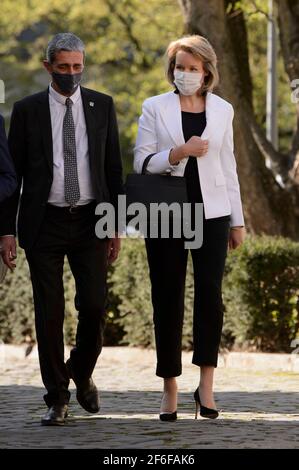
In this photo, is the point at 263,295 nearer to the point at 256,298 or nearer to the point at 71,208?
the point at 256,298

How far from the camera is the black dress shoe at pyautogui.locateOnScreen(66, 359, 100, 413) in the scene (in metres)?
8.52

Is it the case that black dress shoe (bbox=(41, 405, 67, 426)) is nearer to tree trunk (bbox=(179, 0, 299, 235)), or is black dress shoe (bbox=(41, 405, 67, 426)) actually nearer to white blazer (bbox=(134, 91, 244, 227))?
white blazer (bbox=(134, 91, 244, 227))

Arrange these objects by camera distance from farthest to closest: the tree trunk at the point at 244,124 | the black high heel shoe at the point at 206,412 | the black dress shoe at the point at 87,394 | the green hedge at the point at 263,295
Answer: the tree trunk at the point at 244,124 < the green hedge at the point at 263,295 < the black dress shoe at the point at 87,394 < the black high heel shoe at the point at 206,412

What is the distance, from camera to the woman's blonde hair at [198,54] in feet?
27.2

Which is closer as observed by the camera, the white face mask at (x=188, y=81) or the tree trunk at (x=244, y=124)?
the white face mask at (x=188, y=81)

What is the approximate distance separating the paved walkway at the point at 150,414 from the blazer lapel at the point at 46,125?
1529mm

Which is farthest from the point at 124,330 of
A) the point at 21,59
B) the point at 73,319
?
the point at 21,59

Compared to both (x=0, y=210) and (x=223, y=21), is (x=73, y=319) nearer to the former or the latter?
(x=223, y=21)

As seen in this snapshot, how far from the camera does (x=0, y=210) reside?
809cm

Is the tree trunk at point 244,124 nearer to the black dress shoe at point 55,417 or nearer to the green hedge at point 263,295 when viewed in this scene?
the green hedge at point 263,295

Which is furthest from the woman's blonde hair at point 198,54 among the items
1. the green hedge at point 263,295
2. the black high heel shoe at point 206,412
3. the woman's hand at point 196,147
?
the green hedge at point 263,295

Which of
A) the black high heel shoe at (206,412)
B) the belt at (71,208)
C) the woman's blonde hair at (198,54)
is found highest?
the woman's blonde hair at (198,54)

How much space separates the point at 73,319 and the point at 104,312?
675cm

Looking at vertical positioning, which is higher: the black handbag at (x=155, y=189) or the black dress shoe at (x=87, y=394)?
the black handbag at (x=155, y=189)
